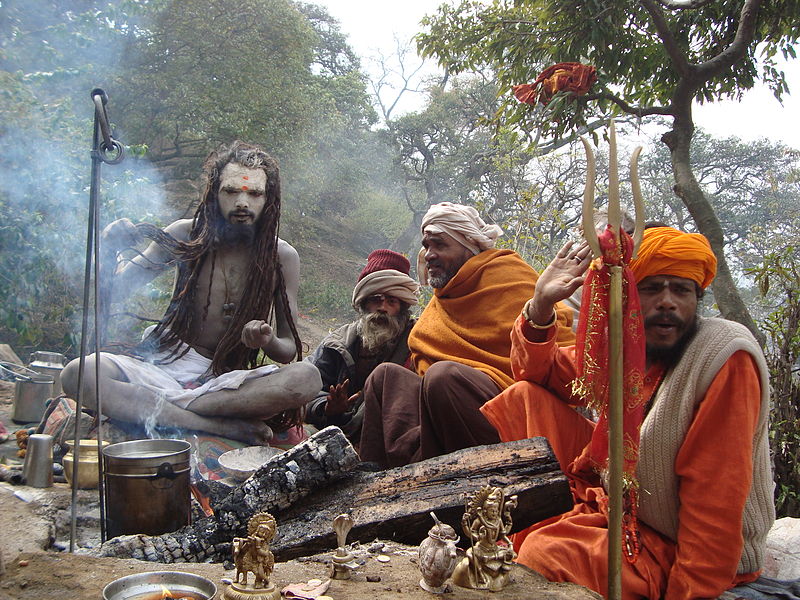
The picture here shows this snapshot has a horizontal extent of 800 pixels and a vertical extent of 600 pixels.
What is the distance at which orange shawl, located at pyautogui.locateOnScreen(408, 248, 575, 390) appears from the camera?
3.84 metres

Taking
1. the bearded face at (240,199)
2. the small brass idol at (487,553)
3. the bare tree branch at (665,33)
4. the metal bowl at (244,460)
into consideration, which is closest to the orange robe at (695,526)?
the small brass idol at (487,553)

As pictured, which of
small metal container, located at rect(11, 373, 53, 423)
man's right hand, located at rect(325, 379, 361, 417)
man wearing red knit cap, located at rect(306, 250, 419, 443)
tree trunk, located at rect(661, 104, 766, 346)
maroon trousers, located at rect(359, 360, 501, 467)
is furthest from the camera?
small metal container, located at rect(11, 373, 53, 423)

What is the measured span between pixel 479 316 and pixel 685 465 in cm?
181

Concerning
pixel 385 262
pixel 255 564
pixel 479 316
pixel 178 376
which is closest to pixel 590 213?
pixel 255 564

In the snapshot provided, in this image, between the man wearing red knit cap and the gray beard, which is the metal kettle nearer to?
the man wearing red knit cap

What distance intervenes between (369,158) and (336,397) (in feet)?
60.1

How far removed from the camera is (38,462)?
3.76 m

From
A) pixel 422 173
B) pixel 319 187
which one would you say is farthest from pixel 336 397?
pixel 422 173

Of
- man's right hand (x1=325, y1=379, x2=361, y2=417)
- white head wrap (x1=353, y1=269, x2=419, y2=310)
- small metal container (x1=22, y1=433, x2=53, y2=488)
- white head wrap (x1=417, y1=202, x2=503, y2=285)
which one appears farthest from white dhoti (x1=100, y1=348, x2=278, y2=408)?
white head wrap (x1=417, y1=202, x2=503, y2=285)

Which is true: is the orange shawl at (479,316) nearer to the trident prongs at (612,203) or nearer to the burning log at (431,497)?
the burning log at (431,497)

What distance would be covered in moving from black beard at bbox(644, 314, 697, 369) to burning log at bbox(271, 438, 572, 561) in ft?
1.80

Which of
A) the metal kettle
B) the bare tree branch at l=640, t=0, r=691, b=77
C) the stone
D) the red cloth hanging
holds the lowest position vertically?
the stone

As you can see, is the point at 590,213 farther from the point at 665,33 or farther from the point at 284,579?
the point at 665,33

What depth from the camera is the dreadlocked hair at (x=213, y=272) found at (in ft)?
14.9
